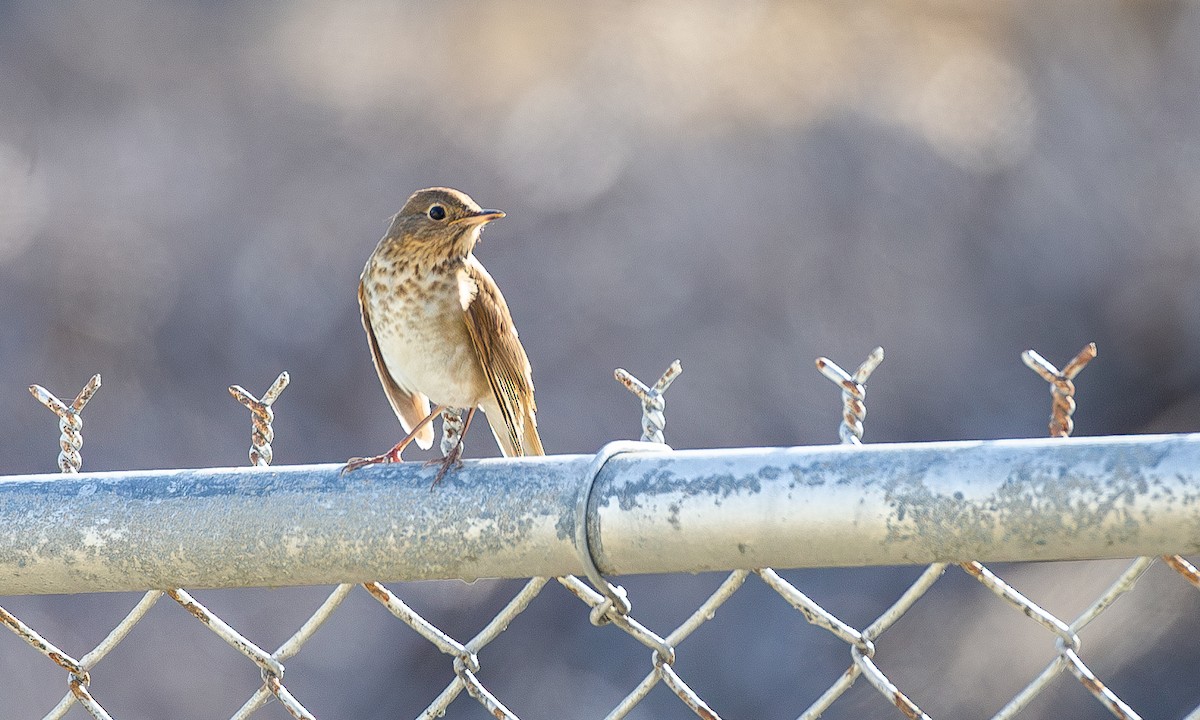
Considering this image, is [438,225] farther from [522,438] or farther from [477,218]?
[522,438]

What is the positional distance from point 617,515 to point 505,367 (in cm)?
150

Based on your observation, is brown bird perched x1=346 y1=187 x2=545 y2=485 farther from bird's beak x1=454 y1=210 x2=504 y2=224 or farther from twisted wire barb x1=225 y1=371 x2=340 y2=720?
twisted wire barb x1=225 y1=371 x2=340 y2=720

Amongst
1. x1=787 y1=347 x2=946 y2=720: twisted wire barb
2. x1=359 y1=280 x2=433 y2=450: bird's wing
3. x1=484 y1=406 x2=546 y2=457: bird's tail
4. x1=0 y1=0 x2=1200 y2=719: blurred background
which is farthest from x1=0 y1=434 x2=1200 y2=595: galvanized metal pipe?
x1=0 y1=0 x2=1200 y2=719: blurred background

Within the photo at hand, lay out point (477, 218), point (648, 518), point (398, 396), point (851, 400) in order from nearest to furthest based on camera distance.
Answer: point (648, 518)
point (851, 400)
point (477, 218)
point (398, 396)

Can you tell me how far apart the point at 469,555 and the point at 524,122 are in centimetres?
750

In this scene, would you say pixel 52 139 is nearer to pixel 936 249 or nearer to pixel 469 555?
pixel 936 249

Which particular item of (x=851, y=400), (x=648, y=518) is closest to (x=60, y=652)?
(x=648, y=518)

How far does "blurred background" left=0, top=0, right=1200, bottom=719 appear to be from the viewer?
6.21 meters

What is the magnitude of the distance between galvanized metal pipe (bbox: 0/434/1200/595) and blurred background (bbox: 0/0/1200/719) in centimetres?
456

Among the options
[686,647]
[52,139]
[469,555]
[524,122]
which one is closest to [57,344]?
[52,139]

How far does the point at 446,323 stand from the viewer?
2.97 meters

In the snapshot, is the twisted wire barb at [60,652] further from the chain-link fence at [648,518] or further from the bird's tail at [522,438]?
the bird's tail at [522,438]

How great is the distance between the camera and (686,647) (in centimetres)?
620

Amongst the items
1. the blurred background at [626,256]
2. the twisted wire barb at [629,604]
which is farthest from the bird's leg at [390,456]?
the blurred background at [626,256]
